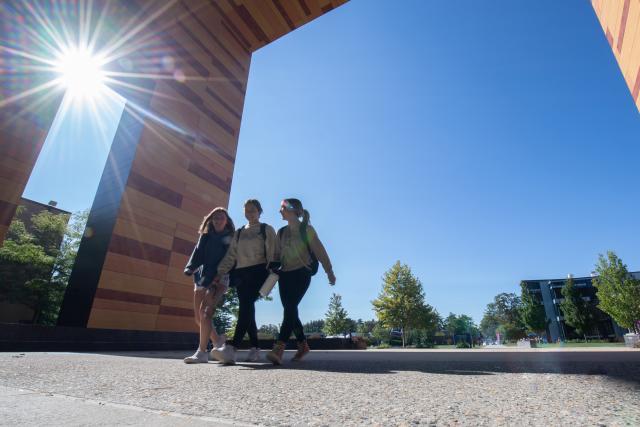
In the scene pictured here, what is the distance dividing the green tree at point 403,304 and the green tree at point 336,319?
269 inches

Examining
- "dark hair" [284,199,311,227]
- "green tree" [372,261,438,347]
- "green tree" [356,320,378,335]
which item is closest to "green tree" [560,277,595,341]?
"green tree" [372,261,438,347]

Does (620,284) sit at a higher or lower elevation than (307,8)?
lower

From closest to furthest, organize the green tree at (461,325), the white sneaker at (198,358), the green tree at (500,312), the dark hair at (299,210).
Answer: the white sneaker at (198,358)
the dark hair at (299,210)
the green tree at (500,312)
the green tree at (461,325)

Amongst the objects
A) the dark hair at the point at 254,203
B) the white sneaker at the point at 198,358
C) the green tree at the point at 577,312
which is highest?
the green tree at the point at 577,312

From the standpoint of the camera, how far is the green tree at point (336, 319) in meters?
32.7

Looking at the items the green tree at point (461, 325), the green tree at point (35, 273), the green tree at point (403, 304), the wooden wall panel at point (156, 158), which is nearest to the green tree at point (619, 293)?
the green tree at point (403, 304)

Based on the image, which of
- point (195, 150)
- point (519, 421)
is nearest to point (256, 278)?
point (519, 421)

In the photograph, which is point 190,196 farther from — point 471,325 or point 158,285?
point 471,325

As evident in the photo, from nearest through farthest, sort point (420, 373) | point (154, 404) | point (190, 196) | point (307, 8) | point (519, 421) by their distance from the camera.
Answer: point (519, 421)
point (154, 404)
point (420, 373)
point (190, 196)
point (307, 8)

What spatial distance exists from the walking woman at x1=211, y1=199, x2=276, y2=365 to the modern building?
49.7 meters

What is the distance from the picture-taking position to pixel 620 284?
26156 mm

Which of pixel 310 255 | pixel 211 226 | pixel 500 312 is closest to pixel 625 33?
pixel 310 255

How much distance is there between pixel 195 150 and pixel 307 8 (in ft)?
23.4

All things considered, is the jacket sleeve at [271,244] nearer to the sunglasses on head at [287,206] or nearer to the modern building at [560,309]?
the sunglasses on head at [287,206]
